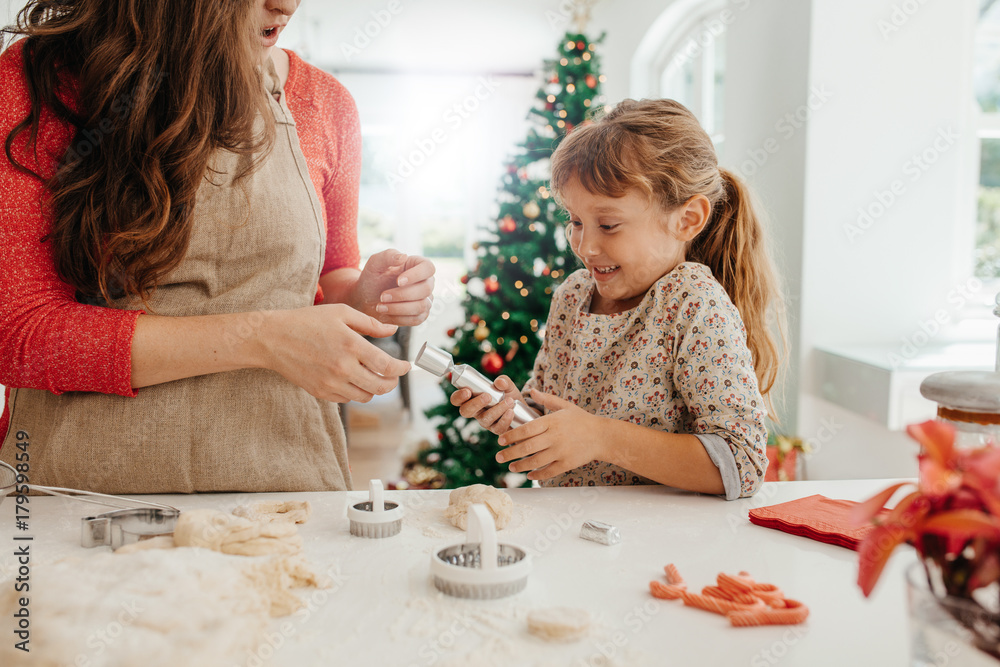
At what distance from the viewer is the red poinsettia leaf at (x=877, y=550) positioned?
1.30 ft

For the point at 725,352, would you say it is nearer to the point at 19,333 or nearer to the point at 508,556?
the point at 508,556

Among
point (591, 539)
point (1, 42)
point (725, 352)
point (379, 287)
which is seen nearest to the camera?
point (591, 539)


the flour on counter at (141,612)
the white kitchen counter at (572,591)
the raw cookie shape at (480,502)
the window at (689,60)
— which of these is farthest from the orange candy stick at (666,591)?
the window at (689,60)

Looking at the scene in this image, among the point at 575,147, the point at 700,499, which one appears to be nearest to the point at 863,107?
the point at 575,147

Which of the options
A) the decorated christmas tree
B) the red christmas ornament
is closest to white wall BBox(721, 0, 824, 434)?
the decorated christmas tree

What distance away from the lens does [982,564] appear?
0.36m

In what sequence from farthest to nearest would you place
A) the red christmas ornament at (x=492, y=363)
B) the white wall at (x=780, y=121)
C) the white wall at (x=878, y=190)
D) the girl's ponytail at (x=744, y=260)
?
1. the red christmas ornament at (x=492, y=363)
2. the white wall at (x=780, y=121)
3. the white wall at (x=878, y=190)
4. the girl's ponytail at (x=744, y=260)

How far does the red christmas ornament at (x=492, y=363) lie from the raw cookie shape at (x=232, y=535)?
2060 mm

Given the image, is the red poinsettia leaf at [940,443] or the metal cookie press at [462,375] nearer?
the red poinsettia leaf at [940,443]

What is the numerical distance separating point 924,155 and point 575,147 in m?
1.96

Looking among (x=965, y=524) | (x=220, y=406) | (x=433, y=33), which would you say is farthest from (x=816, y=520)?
(x=433, y=33)

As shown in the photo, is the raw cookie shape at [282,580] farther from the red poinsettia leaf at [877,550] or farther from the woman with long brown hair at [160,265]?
the red poinsettia leaf at [877,550]

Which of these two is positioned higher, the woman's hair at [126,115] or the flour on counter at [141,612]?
the woman's hair at [126,115]

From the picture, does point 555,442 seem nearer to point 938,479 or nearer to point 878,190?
point 938,479
